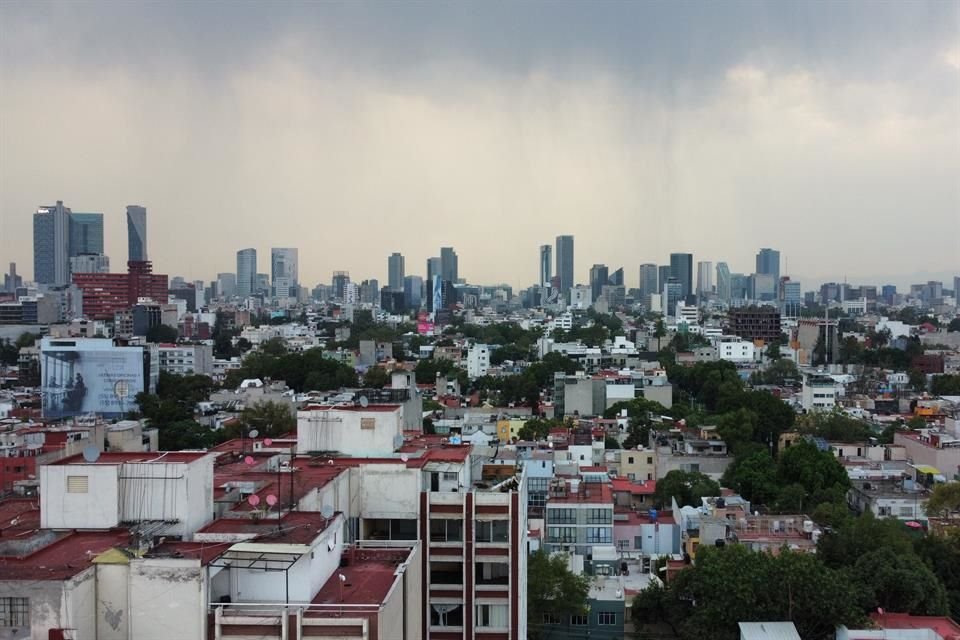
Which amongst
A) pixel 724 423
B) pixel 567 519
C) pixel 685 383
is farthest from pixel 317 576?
pixel 685 383

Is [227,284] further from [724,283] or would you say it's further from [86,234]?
[724,283]

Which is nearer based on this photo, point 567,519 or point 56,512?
point 56,512

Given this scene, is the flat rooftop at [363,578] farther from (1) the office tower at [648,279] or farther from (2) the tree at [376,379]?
(1) the office tower at [648,279]

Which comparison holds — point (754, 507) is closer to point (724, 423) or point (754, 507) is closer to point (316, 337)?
point (724, 423)

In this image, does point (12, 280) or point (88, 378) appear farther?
point (12, 280)

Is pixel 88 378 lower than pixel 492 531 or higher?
lower

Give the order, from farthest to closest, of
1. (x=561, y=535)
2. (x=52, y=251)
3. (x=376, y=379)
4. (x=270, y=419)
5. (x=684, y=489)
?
(x=52, y=251) → (x=376, y=379) → (x=270, y=419) → (x=684, y=489) → (x=561, y=535)

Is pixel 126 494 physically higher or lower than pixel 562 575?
higher

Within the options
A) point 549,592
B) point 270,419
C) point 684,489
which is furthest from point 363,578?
point 270,419
